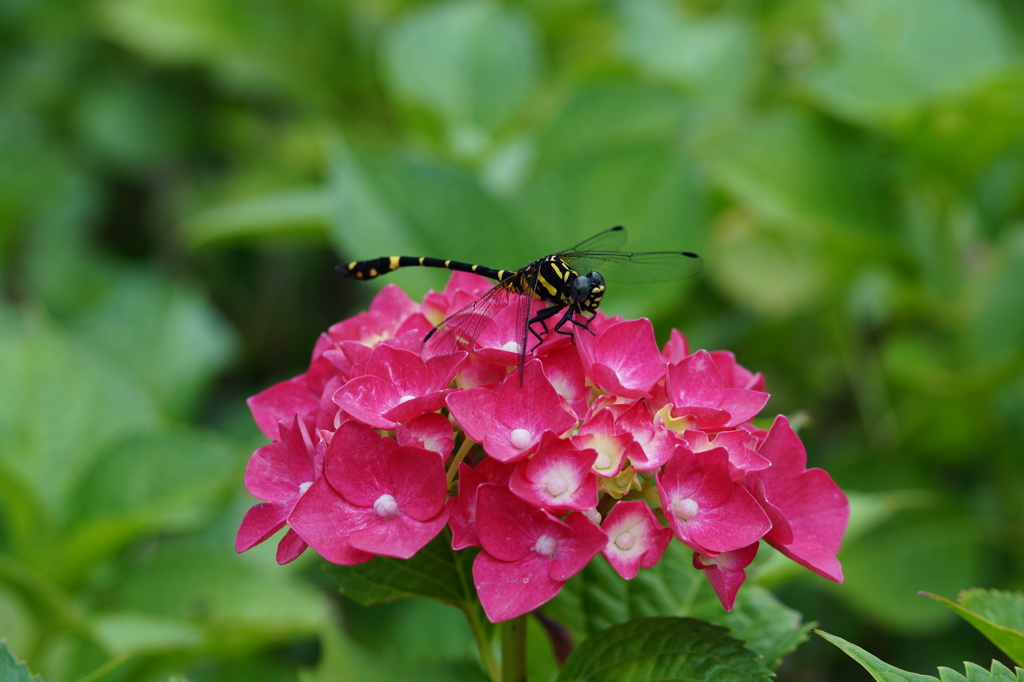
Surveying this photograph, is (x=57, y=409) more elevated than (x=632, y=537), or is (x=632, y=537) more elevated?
(x=632, y=537)

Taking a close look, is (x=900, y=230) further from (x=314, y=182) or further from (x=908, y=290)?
(x=314, y=182)

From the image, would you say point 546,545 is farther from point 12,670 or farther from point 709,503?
point 12,670

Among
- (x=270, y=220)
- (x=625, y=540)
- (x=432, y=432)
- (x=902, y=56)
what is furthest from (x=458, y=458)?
(x=902, y=56)

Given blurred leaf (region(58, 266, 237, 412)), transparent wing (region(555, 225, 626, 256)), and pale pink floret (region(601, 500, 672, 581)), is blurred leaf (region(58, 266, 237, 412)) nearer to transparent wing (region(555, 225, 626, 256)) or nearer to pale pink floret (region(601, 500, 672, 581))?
transparent wing (region(555, 225, 626, 256))

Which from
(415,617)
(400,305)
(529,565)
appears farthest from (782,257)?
(529,565)

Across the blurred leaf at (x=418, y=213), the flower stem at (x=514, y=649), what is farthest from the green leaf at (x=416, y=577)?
the blurred leaf at (x=418, y=213)

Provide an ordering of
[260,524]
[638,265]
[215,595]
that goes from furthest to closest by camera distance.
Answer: [215,595] → [638,265] → [260,524]

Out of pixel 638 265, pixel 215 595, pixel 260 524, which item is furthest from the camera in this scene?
pixel 215 595
